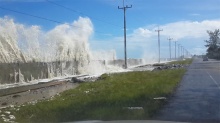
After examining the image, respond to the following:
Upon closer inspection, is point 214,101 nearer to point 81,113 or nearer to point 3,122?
point 81,113

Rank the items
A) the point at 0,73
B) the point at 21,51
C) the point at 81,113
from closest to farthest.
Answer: the point at 81,113 < the point at 0,73 < the point at 21,51

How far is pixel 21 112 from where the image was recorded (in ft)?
47.1

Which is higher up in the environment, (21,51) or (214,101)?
(21,51)

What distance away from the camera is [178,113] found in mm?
12609

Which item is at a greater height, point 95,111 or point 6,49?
point 6,49

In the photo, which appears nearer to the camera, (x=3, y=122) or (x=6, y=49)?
(x=3, y=122)

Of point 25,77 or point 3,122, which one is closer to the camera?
point 3,122

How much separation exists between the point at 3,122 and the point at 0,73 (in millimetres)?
18066

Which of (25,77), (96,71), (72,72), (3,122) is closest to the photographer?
(3,122)

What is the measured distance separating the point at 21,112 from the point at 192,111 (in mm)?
6172

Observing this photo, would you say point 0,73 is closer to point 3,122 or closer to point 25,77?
point 25,77

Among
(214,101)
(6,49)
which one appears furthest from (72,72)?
(214,101)

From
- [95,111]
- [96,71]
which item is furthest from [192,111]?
[96,71]

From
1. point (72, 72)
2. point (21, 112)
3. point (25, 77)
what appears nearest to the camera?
point (21, 112)
